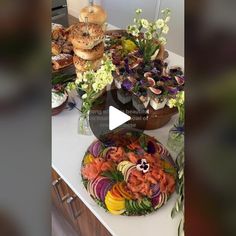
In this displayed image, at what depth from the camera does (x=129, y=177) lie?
727mm

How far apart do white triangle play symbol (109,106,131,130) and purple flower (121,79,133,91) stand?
9 cm

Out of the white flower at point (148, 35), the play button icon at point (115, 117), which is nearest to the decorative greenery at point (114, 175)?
the play button icon at point (115, 117)

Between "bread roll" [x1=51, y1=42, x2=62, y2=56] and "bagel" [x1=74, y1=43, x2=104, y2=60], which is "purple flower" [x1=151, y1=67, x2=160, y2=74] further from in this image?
"bread roll" [x1=51, y1=42, x2=62, y2=56]

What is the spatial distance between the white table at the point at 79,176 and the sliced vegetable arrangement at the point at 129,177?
21 millimetres

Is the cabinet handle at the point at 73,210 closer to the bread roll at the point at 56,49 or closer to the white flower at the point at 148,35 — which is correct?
the bread roll at the point at 56,49

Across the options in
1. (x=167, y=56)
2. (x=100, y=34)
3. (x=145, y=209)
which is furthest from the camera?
(x=167, y=56)

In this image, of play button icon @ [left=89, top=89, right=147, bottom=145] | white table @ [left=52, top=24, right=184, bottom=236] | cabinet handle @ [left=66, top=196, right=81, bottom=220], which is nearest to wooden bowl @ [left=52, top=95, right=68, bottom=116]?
white table @ [left=52, top=24, right=184, bottom=236]

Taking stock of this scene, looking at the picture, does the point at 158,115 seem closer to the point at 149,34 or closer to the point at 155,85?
the point at 155,85
